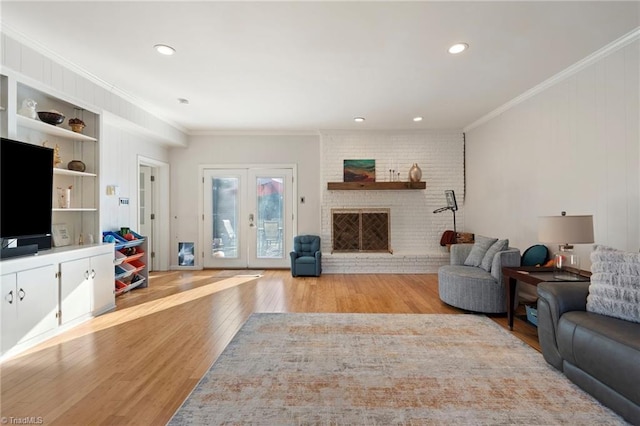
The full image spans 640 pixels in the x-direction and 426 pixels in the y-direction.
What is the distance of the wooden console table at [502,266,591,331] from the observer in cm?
280

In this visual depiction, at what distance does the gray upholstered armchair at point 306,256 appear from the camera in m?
5.44

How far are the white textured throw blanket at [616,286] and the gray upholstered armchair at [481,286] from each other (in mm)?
1257

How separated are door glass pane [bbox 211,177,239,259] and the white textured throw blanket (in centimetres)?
545

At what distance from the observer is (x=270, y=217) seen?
20.1ft

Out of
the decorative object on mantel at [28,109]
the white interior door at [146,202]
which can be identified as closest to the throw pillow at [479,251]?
the decorative object on mantel at [28,109]

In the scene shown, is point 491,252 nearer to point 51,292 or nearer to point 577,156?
point 577,156

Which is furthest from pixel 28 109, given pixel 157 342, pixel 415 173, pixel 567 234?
pixel 415 173

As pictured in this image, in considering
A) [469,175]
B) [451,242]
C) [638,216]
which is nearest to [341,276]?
[451,242]

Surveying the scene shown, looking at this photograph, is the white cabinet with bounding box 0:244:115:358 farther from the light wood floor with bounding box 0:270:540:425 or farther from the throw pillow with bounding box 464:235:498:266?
the throw pillow with bounding box 464:235:498:266

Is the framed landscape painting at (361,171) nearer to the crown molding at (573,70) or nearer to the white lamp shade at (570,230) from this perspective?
the crown molding at (573,70)

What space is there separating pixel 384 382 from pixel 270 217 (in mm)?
4434

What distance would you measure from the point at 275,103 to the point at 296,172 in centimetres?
188

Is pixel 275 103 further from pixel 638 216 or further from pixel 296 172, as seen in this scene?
pixel 638 216

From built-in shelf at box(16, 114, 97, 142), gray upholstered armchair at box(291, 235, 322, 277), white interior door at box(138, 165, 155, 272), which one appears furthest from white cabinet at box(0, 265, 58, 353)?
gray upholstered armchair at box(291, 235, 322, 277)
